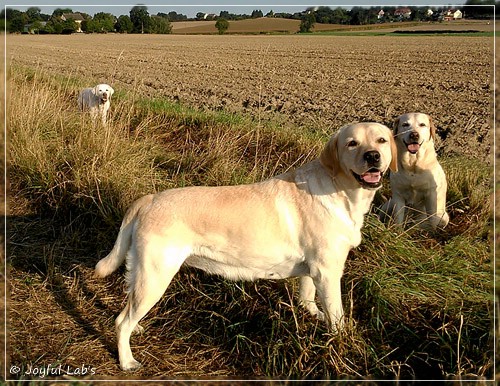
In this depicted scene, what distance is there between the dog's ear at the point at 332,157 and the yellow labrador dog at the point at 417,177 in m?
1.76

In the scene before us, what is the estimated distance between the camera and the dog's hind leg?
9.28ft

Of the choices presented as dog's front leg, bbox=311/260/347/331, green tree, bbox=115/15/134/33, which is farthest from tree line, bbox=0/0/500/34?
dog's front leg, bbox=311/260/347/331

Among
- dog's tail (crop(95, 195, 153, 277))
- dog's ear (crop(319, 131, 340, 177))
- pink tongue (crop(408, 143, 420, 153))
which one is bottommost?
dog's tail (crop(95, 195, 153, 277))

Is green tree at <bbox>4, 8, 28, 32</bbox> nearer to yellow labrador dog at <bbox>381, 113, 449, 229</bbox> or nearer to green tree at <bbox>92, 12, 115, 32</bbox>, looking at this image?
green tree at <bbox>92, 12, 115, 32</bbox>

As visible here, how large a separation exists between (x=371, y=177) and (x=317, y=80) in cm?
1634

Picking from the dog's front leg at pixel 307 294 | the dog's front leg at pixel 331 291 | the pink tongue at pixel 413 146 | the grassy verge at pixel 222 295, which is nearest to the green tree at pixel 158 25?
the grassy verge at pixel 222 295

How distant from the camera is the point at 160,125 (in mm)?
6895

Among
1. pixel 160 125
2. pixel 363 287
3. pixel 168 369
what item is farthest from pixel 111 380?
pixel 160 125

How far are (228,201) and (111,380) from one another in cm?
125

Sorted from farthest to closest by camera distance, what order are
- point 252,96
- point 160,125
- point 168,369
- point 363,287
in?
point 252,96 < point 160,125 < point 363,287 < point 168,369

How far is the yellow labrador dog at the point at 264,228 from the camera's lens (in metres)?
2.84

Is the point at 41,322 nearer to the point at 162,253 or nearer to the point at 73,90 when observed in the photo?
the point at 162,253

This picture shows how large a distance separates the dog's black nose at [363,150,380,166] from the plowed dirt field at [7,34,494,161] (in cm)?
351

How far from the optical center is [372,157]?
2771 millimetres
